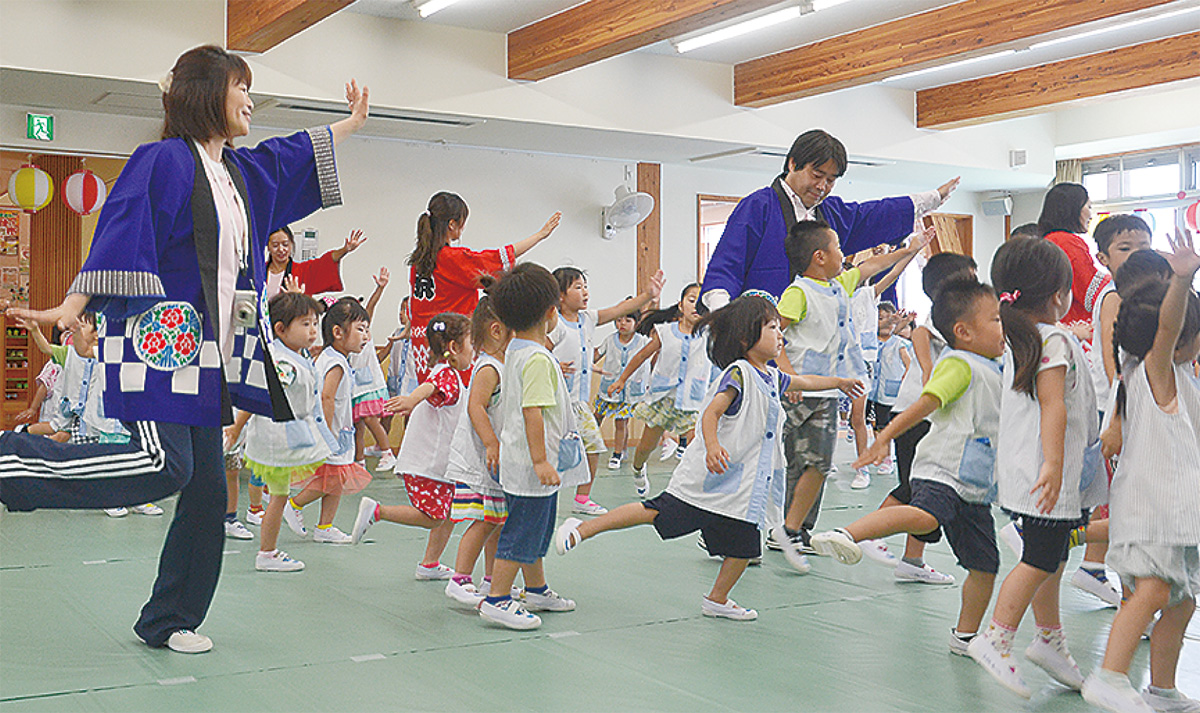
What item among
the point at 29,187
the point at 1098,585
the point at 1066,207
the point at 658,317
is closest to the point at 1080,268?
the point at 1066,207

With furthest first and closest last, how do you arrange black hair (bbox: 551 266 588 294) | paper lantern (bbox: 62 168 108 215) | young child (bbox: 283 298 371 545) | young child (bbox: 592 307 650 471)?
young child (bbox: 592 307 650 471), paper lantern (bbox: 62 168 108 215), black hair (bbox: 551 266 588 294), young child (bbox: 283 298 371 545)

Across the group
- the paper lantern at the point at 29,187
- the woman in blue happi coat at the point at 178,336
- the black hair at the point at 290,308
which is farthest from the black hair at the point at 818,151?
the paper lantern at the point at 29,187

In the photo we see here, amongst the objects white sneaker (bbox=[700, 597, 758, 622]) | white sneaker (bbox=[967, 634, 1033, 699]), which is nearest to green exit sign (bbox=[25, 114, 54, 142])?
white sneaker (bbox=[700, 597, 758, 622])

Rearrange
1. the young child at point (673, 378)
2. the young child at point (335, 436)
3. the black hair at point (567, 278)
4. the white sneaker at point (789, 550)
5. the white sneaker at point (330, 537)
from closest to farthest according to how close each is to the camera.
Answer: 1. the white sneaker at point (789, 550)
2. the young child at point (335, 436)
3. the white sneaker at point (330, 537)
4. the black hair at point (567, 278)
5. the young child at point (673, 378)

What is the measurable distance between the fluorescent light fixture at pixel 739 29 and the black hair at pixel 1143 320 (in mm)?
4947

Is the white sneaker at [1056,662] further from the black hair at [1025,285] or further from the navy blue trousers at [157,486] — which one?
the navy blue trousers at [157,486]

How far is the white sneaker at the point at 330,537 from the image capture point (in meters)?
4.57

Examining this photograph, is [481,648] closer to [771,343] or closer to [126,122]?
[771,343]

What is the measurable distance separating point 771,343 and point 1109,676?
4.47 ft

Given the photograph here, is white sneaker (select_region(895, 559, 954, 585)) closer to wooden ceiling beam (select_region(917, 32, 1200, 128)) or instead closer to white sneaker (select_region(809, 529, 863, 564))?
white sneaker (select_region(809, 529, 863, 564))

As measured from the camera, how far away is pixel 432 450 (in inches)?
149

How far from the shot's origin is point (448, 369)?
3.92 meters

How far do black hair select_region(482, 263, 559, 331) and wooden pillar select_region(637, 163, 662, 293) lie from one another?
23.0 ft

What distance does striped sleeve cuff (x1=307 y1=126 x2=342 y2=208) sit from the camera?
301 cm
